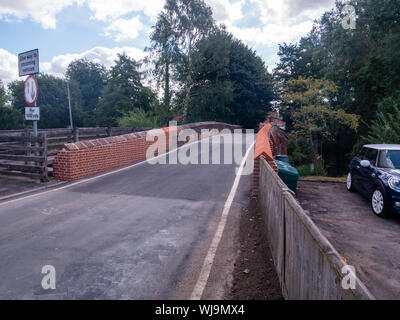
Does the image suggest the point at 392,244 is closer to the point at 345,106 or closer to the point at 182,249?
the point at 182,249

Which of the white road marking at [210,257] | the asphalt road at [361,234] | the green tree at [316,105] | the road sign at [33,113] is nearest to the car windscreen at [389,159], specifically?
the asphalt road at [361,234]

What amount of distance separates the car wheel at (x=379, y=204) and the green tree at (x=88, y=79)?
70.4 m

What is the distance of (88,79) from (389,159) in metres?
78.2

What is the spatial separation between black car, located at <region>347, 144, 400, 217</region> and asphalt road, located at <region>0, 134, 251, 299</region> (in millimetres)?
3308

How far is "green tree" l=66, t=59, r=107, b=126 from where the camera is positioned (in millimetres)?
73312

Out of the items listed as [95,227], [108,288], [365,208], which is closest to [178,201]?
[95,227]

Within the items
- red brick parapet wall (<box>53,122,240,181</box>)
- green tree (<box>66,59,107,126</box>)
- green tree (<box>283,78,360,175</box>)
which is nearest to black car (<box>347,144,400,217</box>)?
red brick parapet wall (<box>53,122,240,181</box>)

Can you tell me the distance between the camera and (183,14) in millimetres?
35438

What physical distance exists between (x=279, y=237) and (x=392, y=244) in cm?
342

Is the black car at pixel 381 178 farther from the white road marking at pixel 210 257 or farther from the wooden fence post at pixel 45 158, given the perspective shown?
the wooden fence post at pixel 45 158

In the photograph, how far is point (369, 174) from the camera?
27.8 ft

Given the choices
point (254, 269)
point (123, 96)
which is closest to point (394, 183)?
point (254, 269)

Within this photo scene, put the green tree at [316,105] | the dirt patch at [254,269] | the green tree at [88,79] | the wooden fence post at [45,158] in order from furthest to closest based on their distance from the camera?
1. the green tree at [88,79]
2. the green tree at [316,105]
3. the wooden fence post at [45,158]
4. the dirt patch at [254,269]

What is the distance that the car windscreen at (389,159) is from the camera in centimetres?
798
